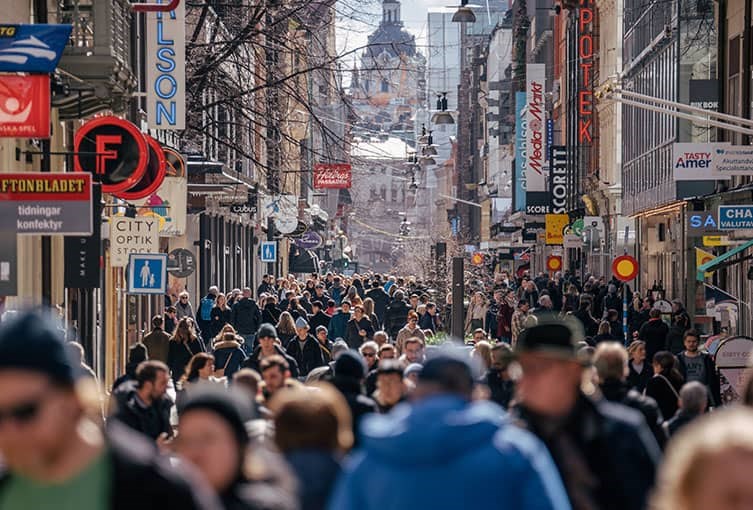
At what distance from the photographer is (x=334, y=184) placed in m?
61.2

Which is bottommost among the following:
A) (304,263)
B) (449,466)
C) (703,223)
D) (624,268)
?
(304,263)

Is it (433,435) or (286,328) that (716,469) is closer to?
(433,435)

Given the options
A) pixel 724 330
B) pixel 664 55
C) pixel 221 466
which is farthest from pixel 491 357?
pixel 664 55

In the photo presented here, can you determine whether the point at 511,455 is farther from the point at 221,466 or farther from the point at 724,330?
the point at 724,330

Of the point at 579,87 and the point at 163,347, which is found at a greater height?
the point at 579,87

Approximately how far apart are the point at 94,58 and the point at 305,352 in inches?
170

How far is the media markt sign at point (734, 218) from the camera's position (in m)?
25.2

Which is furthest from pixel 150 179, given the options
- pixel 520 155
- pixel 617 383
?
pixel 520 155

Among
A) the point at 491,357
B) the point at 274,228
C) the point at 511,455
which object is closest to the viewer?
the point at 511,455

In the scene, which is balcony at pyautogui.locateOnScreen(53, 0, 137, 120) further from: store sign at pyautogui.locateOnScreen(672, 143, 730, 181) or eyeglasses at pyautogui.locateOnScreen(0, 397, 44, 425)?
eyeglasses at pyautogui.locateOnScreen(0, 397, 44, 425)

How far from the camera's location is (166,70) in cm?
2725

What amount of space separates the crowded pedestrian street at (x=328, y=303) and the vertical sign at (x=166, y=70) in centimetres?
4

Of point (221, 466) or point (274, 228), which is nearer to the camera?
point (221, 466)

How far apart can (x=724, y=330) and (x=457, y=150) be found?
5444 inches
